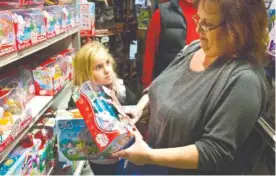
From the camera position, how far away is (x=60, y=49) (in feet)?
8.05

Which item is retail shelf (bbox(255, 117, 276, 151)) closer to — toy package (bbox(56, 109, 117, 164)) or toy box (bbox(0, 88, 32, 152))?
toy package (bbox(56, 109, 117, 164))

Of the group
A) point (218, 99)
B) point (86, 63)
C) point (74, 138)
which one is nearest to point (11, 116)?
point (74, 138)

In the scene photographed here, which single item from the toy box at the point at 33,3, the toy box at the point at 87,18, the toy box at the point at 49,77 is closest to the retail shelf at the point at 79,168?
the toy box at the point at 49,77

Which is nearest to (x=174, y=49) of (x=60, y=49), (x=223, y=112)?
(x=60, y=49)

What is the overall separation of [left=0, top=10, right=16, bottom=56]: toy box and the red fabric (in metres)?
1.46

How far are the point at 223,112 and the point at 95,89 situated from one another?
0.56m

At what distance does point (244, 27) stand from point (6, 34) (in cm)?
96

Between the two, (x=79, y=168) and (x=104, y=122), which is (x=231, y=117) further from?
(x=79, y=168)

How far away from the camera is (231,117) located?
878 millimetres

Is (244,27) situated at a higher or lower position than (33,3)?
lower

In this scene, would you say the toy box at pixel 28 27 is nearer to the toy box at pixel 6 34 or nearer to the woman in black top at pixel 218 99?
the toy box at pixel 6 34

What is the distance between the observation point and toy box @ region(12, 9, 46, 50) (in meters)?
1.27

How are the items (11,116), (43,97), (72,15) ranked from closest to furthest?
1. (11,116)
2. (43,97)
3. (72,15)

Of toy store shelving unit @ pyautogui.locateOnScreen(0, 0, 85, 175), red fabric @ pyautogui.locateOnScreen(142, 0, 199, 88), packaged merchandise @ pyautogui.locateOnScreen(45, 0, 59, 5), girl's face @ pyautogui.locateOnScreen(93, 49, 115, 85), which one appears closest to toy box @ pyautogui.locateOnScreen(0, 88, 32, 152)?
toy store shelving unit @ pyautogui.locateOnScreen(0, 0, 85, 175)
